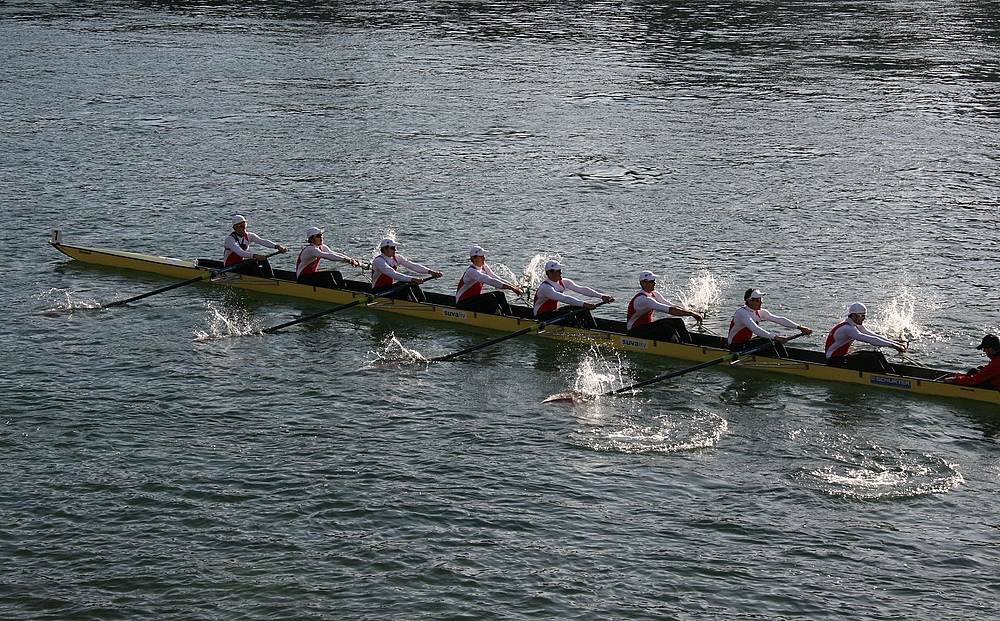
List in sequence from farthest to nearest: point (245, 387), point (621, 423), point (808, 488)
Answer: point (245, 387) → point (621, 423) → point (808, 488)

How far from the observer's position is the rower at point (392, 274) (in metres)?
28.0

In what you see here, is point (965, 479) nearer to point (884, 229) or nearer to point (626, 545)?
point (626, 545)

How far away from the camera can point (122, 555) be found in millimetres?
18219

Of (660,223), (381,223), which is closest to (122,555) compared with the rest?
(381,223)

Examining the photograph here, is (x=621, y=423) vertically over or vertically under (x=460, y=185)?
under

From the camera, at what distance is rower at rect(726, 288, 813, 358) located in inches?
952

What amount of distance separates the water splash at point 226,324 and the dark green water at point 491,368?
0.59 feet

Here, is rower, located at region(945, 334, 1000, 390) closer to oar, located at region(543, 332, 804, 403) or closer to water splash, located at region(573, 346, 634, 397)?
oar, located at region(543, 332, 804, 403)

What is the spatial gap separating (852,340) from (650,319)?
4.35 meters

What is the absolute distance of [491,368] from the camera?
83.8ft

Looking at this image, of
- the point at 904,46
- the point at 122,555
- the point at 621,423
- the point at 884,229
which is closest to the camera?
the point at 122,555

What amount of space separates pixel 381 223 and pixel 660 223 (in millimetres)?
8758

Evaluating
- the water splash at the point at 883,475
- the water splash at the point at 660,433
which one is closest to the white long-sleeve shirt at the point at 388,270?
the water splash at the point at 660,433

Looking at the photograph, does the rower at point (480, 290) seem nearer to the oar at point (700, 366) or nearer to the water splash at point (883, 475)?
the oar at point (700, 366)
